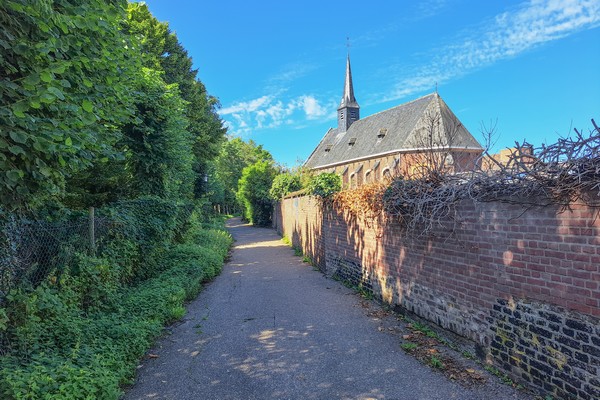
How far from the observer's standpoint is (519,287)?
3.66 meters

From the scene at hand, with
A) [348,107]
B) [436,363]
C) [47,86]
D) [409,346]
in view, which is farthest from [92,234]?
[348,107]

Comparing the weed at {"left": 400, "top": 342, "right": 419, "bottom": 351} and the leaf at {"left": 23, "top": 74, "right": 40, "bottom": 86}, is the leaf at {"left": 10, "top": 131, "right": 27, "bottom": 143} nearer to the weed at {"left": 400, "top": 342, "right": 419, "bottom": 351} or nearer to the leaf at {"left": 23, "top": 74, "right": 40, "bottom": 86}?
the leaf at {"left": 23, "top": 74, "right": 40, "bottom": 86}

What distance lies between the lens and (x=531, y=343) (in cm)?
350

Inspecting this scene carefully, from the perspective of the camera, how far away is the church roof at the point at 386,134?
32.3m

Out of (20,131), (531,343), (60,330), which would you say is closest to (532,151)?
(531,343)

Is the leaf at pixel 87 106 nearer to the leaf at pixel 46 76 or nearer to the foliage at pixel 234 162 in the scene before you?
the leaf at pixel 46 76

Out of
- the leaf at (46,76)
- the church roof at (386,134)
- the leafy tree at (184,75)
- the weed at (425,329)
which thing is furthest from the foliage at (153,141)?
the church roof at (386,134)

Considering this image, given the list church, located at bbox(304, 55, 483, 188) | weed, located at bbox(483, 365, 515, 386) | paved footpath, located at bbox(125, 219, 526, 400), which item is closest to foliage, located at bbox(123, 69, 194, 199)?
paved footpath, located at bbox(125, 219, 526, 400)

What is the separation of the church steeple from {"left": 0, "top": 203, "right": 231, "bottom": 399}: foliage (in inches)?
1761

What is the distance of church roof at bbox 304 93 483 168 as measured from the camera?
32.3 meters

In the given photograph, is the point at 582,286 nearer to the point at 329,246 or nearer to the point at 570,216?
the point at 570,216

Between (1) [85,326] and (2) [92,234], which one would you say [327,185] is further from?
(1) [85,326]

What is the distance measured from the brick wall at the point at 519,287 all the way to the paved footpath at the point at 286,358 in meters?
0.49

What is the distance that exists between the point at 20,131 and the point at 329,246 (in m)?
7.96
